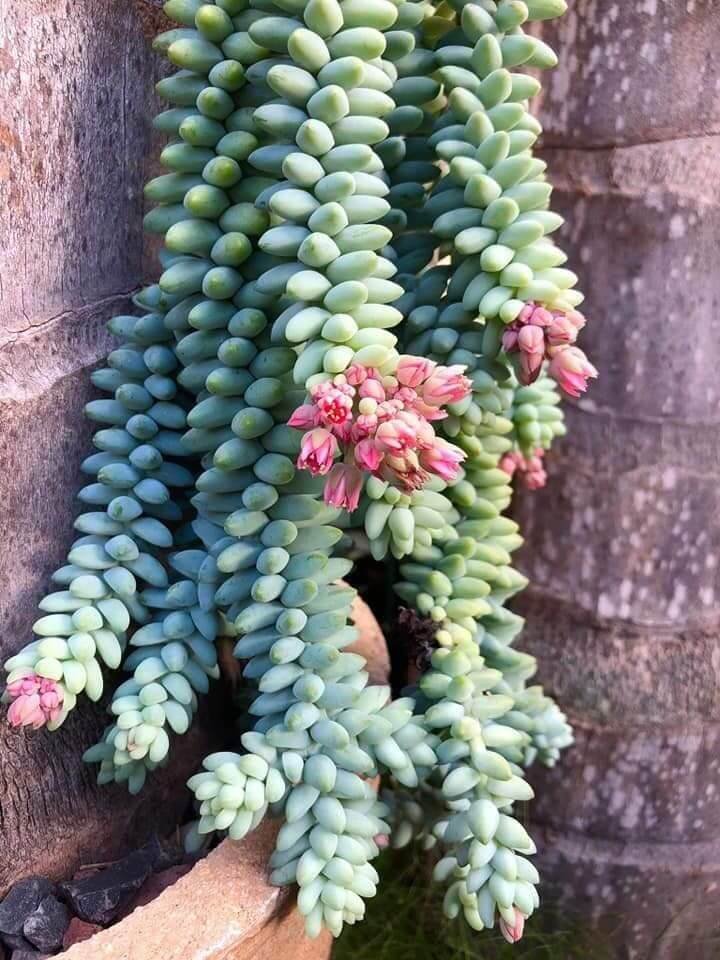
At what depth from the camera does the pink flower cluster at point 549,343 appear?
0.62 metres

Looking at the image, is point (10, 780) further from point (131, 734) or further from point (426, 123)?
point (426, 123)

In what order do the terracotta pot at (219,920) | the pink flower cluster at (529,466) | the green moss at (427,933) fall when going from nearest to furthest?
the terracotta pot at (219,920) < the pink flower cluster at (529,466) < the green moss at (427,933)

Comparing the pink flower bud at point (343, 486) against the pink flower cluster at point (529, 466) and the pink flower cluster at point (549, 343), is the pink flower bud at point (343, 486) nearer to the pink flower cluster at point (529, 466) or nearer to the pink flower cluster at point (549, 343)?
the pink flower cluster at point (549, 343)

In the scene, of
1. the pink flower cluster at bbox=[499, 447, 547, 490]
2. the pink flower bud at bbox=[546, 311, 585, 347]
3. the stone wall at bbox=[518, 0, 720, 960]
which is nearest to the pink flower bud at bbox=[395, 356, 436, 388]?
the pink flower bud at bbox=[546, 311, 585, 347]

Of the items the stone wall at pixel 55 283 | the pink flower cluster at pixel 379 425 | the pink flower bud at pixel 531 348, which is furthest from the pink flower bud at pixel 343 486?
the stone wall at pixel 55 283

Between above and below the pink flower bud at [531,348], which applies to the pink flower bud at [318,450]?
below

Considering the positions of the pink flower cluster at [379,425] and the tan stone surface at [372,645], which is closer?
the pink flower cluster at [379,425]

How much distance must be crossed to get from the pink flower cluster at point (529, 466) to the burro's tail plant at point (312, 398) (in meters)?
0.08

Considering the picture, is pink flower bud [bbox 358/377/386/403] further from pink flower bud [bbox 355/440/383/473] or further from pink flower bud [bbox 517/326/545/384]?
pink flower bud [bbox 517/326/545/384]

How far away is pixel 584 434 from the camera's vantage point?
3.05 ft

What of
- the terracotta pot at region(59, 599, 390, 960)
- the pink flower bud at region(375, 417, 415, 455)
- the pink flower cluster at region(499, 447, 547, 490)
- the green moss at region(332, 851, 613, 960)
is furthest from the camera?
the green moss at region(332, 851, 613, 960)

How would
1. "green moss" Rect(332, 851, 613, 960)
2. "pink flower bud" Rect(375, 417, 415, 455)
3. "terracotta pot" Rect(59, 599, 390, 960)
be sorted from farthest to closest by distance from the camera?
1. "green moss" Rect(332, 851, 613, 960)
2. "terracotta pot" Rect(59, 599, 390, 960)
3. "pink flower bud" Rect(375, 417, 415, 455)

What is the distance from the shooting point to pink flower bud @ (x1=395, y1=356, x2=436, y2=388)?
1.84ft

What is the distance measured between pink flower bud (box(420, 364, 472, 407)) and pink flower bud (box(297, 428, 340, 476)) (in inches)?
2.6
